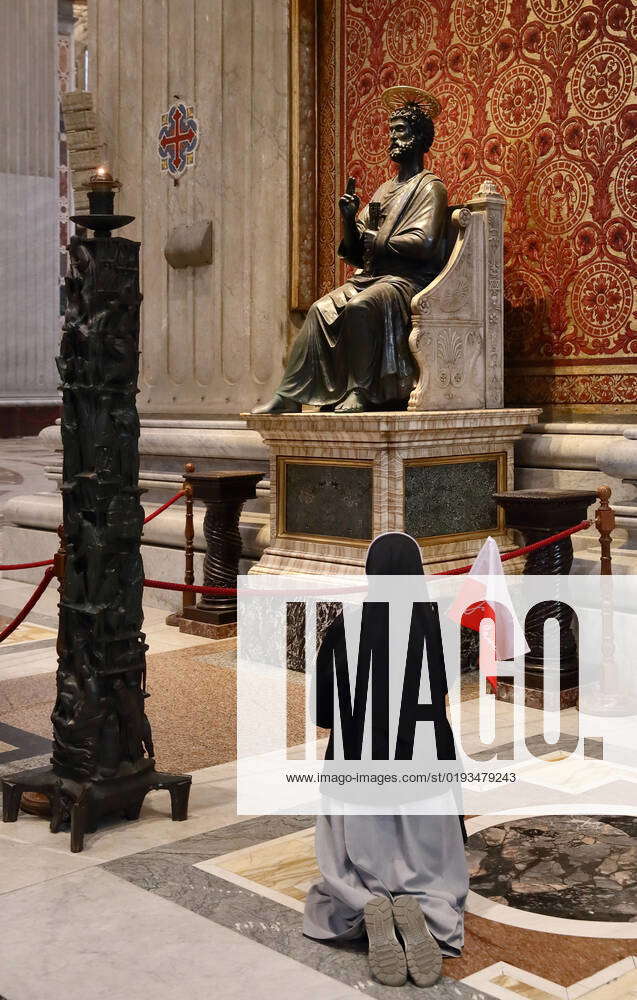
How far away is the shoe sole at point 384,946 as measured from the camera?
2959mm

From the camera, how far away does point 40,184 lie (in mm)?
19906

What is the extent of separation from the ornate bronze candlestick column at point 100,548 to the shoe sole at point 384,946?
1209 millimetres

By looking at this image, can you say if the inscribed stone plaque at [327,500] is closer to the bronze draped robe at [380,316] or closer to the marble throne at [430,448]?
the marble throne at [430,448]

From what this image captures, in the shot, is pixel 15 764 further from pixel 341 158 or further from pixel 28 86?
pixel 28 86

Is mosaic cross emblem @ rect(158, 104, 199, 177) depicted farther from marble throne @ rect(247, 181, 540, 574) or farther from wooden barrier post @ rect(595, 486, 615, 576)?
wooden barrier post @ rect(595, 486, 615, 576)

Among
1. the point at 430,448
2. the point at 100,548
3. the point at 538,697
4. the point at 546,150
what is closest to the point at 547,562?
the point at 538,697

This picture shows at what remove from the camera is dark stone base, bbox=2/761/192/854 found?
13.1ft

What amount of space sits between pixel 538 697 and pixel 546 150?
3.19 metres

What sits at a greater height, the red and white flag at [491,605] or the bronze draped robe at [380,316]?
the bronze draped robe at [380,316]

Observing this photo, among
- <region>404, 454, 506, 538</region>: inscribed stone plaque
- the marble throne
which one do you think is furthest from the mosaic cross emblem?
<region>404, 454, 506, 538</region>: inscribed stone plaque

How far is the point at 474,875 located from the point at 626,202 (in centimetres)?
423

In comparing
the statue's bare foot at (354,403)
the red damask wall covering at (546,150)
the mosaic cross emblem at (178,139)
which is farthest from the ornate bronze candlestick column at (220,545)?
the mosaic cross emblem at (178,139)

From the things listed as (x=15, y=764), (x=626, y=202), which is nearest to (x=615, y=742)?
(x=15, y=764)

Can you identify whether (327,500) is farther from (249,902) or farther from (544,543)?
(249,902)
